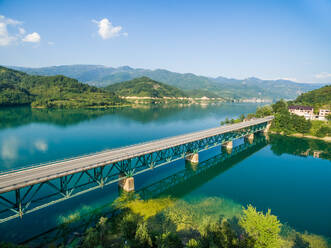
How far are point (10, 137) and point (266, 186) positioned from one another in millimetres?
97233

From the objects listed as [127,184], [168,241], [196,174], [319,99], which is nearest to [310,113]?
[319,99]

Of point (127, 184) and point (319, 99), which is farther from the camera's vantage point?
point (319, 99)

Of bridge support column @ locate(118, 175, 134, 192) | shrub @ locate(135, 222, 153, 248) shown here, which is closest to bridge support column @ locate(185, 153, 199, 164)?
bridge support column @ locate(118, 175, 134, 192)

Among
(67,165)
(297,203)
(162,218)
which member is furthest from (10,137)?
(297,203)

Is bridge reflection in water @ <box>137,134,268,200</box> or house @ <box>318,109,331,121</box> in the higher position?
house @ <box>318,109,331,121</box>

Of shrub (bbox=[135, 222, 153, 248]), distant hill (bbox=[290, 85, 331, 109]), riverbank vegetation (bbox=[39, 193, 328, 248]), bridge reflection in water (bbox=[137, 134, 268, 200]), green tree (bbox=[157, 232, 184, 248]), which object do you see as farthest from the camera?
distant hill (bbox=[290, 85, 331, 109])

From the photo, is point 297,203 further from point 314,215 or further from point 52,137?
point 52,137

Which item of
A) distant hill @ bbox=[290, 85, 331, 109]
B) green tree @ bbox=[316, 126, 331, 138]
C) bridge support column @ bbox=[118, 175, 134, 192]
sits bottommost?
bridge support column @ bbox=[118, 175, 134, 192]

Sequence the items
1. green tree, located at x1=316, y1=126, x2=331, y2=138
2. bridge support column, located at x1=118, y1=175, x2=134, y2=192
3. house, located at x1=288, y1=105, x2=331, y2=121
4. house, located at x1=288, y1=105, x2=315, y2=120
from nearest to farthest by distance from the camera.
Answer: bridge support column, located at x1=118, y1=175, x2=134, y2=192, green tree, located at x1=316, y1=126, x2=331, y2=138, house, located at x1=288, y1=105, x2=331, y2=121, house, located at x1=288, y1=105, x2=315, y2=120

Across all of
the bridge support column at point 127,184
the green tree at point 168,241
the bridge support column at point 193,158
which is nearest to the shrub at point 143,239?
the green tree at point 168,241

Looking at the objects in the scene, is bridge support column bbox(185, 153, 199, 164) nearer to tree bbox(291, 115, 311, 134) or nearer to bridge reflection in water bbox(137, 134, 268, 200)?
bridge reflection in water bbox(137, 134, 268, 200)

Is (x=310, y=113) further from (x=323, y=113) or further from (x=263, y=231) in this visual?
(x=263, y=231)

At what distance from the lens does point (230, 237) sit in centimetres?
2266

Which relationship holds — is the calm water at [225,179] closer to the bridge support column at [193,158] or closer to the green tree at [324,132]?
the bridge support column at [193,158]
